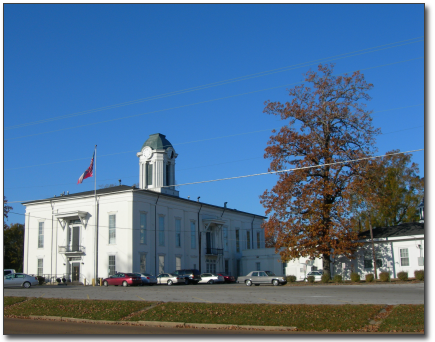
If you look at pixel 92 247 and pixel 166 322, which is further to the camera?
pixel 92 247

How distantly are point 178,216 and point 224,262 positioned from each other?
11.6 m

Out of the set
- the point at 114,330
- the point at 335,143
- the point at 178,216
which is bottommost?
the point at 114,330

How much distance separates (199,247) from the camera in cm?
6119

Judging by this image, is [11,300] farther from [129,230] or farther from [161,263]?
[161,263]

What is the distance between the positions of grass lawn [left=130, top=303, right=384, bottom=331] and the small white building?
34.1m

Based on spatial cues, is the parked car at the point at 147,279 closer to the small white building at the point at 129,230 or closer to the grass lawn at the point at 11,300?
the small white building at the point at 129,230

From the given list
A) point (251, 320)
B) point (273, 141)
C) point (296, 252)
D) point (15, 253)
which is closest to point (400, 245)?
point (296, 252)

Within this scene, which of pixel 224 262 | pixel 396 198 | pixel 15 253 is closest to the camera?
pixel 396 198

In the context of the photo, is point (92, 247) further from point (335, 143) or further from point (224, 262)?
point (335, 143)

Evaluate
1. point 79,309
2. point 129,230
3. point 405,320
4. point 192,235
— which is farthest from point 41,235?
point 405,320

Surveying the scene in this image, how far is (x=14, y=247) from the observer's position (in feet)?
245

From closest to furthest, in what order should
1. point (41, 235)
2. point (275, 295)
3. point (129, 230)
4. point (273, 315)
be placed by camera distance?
point (273, 315), point (275, 295), point (129, 230), point (41, 235)

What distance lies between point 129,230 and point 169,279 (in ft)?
24.2

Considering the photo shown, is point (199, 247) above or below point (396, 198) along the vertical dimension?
below
